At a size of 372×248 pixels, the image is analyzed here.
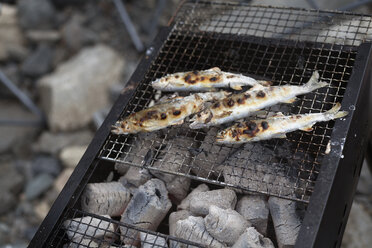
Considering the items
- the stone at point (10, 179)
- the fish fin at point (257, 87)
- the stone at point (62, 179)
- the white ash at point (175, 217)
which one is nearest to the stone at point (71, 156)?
the stone at point (62, 179)

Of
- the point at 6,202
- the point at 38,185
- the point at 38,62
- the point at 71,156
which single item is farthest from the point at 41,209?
the point at 38,62

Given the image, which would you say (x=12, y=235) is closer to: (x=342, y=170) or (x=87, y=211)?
(x=87, y=211)

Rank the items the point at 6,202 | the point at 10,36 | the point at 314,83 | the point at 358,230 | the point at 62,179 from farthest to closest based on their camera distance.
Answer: the point at 10,36 < the point at 62,179 < the point at 6,202 < the point at 358,230 < the point at 314,83

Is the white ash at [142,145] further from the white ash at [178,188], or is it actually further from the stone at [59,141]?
the stone at [59,141]

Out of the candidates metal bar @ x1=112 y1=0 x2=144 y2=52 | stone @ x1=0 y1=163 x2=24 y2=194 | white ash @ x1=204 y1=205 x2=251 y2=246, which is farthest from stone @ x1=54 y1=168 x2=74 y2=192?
white ash @ x1=204 y1=205 x2=251 y2=246

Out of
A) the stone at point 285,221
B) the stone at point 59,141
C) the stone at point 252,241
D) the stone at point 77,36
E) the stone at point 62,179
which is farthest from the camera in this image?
the stone at point 77,36

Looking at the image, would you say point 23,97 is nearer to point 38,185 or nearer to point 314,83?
point 38,185
